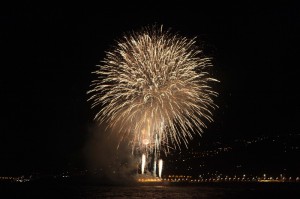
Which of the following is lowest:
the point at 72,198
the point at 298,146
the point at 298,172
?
the point at 72,198

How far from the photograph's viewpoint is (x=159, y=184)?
95.3m

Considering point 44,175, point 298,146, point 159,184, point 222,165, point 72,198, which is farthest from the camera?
point 44,175

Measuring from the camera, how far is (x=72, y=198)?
6116 cm

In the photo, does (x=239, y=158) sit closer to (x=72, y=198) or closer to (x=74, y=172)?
(x=74, y=172)

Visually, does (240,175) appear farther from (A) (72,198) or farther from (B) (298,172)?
(A) (72,198)

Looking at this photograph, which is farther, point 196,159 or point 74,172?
point 74,172

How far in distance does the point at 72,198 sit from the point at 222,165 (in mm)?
67166

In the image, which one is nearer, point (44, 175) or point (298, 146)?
point (298, 146)

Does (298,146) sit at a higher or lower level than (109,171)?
higher

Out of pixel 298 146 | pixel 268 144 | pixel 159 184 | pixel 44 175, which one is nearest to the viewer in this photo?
pixel 159 184

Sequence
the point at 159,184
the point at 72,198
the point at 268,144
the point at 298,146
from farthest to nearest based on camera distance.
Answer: the point at 268,144 → the point at 298,146 → the point at 159,184 → the point at 72,198

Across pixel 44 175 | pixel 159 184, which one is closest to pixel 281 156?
pixel 159 184

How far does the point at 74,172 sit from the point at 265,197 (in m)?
75.9

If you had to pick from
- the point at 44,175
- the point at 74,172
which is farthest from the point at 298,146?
the point at 44,175
